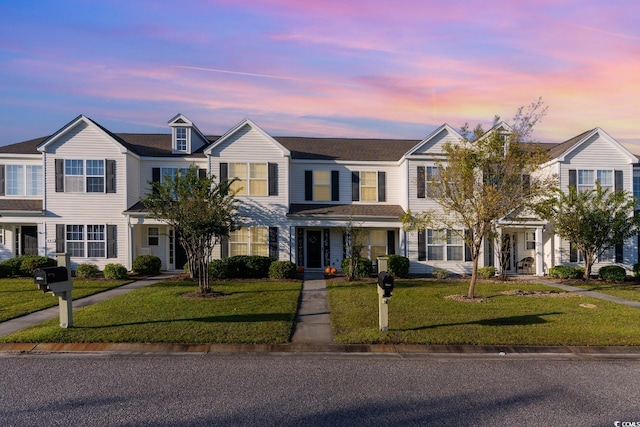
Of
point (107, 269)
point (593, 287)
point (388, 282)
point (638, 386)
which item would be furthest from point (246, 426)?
point (593, 287)

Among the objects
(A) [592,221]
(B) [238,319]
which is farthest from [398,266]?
(B) [238,319]

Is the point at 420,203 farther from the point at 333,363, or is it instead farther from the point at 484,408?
the point at 484,408

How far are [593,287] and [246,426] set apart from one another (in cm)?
1714

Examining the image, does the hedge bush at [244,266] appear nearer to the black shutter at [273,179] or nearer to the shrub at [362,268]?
the shrub at [362,268]

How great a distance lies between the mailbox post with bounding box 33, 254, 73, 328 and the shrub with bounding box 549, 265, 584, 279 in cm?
1925

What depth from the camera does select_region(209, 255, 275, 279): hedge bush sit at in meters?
18.7

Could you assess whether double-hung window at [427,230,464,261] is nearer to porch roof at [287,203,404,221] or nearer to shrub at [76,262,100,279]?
porch roof at [287,203,404,221]

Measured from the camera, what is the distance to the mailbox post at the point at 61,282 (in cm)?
882

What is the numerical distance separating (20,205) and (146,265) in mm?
6952

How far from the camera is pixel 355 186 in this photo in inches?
902

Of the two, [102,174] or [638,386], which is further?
[102,174]

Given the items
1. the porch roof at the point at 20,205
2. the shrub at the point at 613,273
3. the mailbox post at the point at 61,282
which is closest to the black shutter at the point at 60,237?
the porch roof at the point at 20,205

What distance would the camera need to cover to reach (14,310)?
11508 millimetres

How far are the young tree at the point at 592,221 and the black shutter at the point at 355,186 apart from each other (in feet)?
28.1
